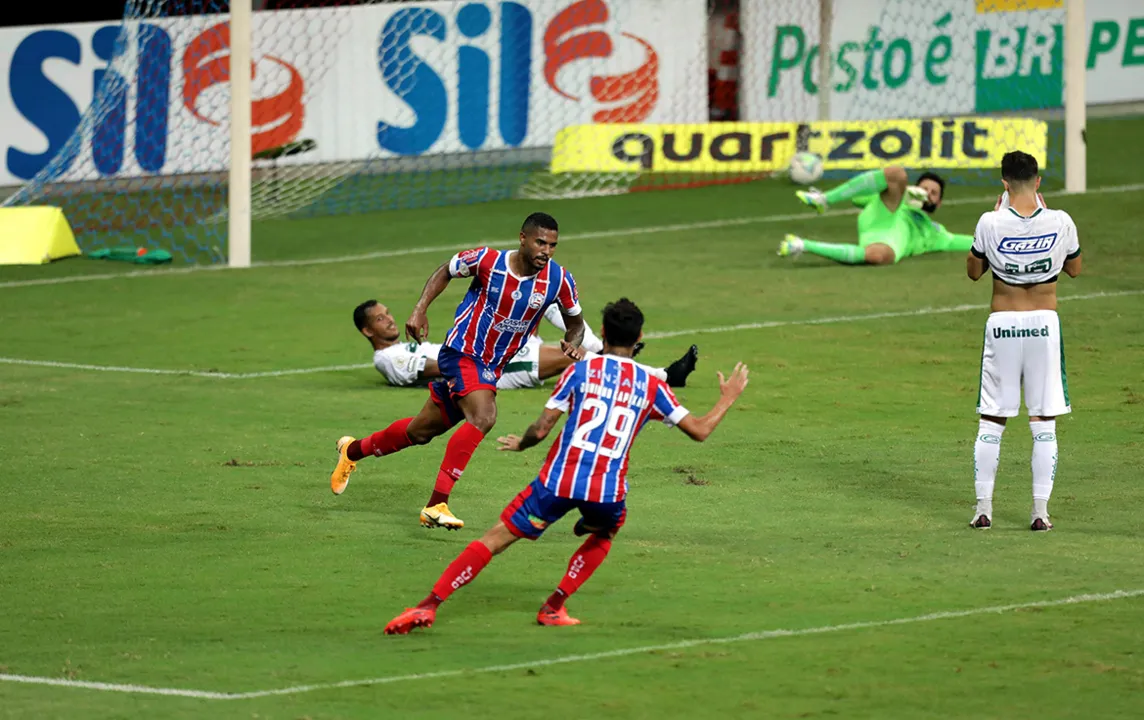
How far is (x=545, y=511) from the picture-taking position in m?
8.21

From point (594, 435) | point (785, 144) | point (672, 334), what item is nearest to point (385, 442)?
point (594, 435)

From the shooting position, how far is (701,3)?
28.6 meters

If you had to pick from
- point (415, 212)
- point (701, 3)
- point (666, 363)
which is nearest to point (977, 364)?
point (666, 363)

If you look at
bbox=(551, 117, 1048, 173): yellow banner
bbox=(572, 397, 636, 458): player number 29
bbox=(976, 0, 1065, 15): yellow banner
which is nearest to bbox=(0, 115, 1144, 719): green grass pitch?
bbox=(572, 397, 636, 458): player number 29

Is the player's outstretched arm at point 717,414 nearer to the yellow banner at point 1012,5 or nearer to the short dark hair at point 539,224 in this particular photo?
the short dark hair at point 539,224

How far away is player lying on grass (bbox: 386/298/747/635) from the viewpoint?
26.7 feet

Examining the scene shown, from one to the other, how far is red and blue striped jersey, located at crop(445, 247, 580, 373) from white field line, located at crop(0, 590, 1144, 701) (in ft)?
9.13

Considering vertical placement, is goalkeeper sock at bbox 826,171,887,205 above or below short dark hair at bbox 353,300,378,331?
above

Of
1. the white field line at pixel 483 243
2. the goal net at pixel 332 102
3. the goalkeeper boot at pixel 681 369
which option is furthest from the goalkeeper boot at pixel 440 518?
the goal net at pixel 332 102

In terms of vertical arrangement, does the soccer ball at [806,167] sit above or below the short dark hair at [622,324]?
above

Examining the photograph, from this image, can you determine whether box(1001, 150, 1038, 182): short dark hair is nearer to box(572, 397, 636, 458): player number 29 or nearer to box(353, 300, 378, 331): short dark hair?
box(572, 397, 636, 458): player number 29

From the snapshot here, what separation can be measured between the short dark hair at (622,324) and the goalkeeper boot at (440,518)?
2.44 meters

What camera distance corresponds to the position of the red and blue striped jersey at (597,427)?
A: 8148 millimetres

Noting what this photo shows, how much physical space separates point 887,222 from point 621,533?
35.2 ft
